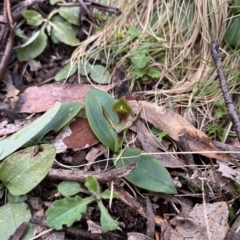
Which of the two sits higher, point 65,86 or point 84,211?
point 65,86

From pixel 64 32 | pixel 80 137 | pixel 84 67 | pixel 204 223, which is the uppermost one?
pixel 64 32

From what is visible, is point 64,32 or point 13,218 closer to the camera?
point 13,218

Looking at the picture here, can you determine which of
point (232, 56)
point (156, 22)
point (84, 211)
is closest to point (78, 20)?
point (156, 22)

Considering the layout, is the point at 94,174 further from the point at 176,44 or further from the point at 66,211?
the point at 176,44

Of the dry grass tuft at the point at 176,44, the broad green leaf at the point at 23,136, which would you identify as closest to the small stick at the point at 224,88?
the dry grass tuft at the point at 176,44

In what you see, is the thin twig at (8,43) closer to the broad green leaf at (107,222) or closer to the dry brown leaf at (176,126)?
the dry brown leaf at (176,126)

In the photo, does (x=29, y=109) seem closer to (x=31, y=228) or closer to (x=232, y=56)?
(x=31, y=228)

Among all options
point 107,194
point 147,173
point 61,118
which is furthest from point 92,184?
point 61,118
